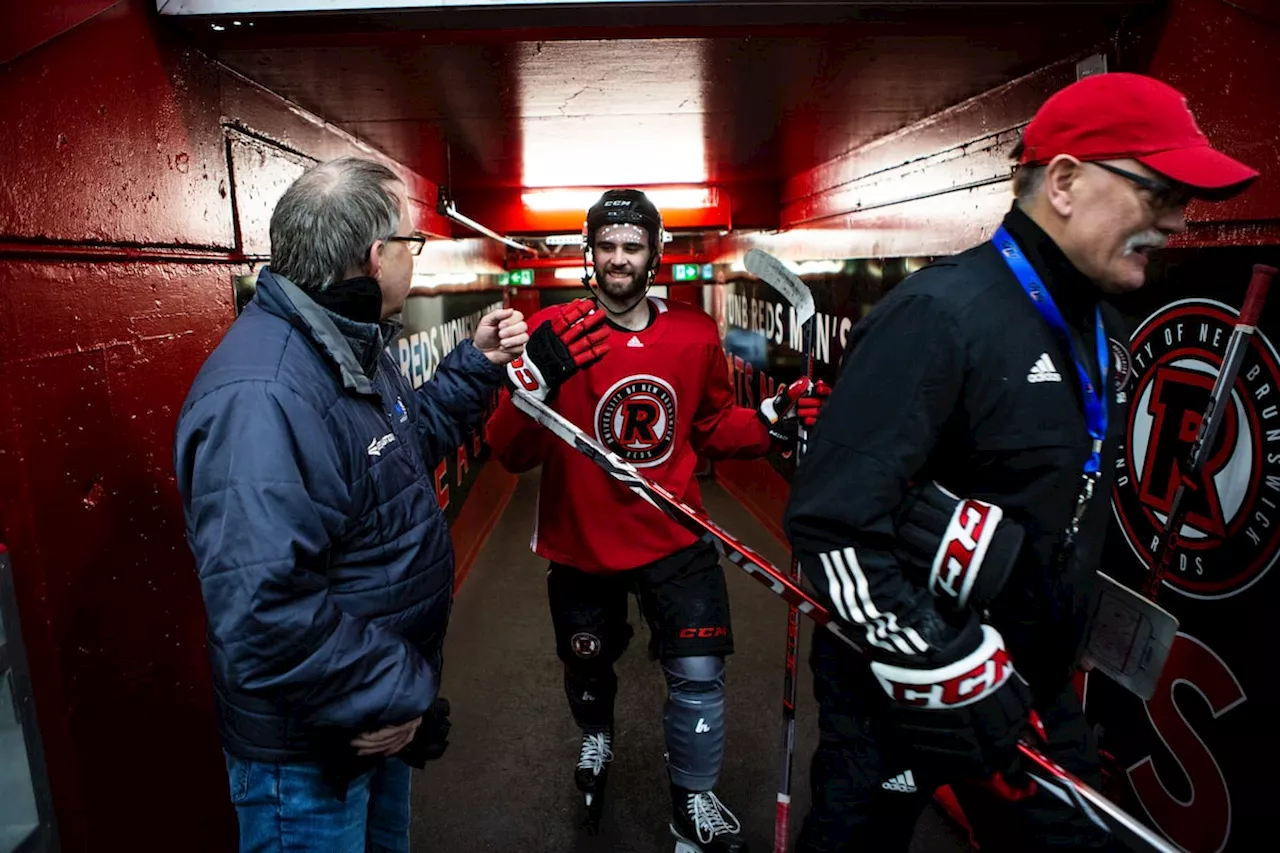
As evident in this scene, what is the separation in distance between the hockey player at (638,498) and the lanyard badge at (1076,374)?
3.16 feet

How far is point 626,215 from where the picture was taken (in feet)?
7.38

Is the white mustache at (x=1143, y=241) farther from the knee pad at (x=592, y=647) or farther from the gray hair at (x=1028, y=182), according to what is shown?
the knee pad at (x=592, y=647)

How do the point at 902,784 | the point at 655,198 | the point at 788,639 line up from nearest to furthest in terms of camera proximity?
the point at 902,784 → the point at 788,639 → the point at 655,198

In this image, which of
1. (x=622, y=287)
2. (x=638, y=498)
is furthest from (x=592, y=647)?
(x=622, y=287)

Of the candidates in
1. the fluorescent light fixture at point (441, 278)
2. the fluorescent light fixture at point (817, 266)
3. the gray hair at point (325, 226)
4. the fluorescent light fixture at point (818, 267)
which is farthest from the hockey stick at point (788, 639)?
the fluorescent light fixture at point (441, 278)

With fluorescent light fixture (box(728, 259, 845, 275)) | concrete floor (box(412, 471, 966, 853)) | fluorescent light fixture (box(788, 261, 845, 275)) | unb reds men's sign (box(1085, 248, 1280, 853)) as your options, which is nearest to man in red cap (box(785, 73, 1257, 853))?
unb reds men's sign (box(1085, 248, 1280, 853))

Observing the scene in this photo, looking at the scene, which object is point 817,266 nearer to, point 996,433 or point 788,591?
point 788,591

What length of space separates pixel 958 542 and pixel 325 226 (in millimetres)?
1077

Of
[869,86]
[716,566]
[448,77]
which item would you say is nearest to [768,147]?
[869,86]

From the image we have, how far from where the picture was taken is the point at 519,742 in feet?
8.71

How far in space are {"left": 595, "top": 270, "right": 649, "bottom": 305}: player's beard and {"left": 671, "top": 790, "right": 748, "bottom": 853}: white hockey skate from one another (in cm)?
139

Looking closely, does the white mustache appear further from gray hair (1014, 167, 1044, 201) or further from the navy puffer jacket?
the navy puffer jacket

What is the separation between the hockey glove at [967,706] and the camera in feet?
3.63

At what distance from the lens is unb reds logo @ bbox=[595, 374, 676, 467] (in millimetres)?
2242
